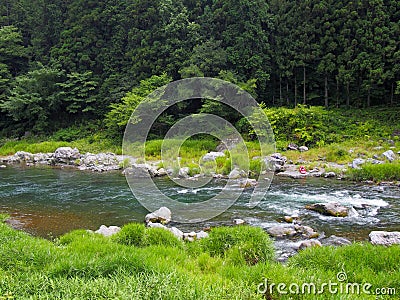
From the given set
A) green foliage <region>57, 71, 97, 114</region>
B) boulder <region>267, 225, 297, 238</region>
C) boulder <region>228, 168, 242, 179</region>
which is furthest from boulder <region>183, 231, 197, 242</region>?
green foliage <region>57, 71, 97, 114</region>

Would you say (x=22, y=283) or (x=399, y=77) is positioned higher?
(x=399, y=77)

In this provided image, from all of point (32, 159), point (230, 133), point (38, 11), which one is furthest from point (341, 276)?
point (38, 11)

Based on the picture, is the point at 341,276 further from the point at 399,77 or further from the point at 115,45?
the point at 115,45

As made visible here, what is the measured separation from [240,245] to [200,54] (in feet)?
67.5

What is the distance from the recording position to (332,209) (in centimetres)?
841

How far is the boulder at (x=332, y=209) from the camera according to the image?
8.28 m

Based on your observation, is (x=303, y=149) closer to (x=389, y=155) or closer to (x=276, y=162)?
(x=276, y=162)

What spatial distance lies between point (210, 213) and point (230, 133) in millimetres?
12444

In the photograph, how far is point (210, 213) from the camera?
29.2 feet

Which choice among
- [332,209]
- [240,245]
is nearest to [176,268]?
[240,245]

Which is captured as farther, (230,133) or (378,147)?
(230,133)

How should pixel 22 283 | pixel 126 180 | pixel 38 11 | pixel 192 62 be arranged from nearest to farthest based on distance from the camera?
pixel 22 283, pixel 126 180, pixel 192 62, pixel 38 11

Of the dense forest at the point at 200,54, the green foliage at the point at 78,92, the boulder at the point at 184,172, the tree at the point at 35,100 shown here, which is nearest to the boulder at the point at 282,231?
the boulder at the point at 184,172

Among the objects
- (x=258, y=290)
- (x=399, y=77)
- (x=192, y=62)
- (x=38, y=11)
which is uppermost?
(x=38, y=11)
